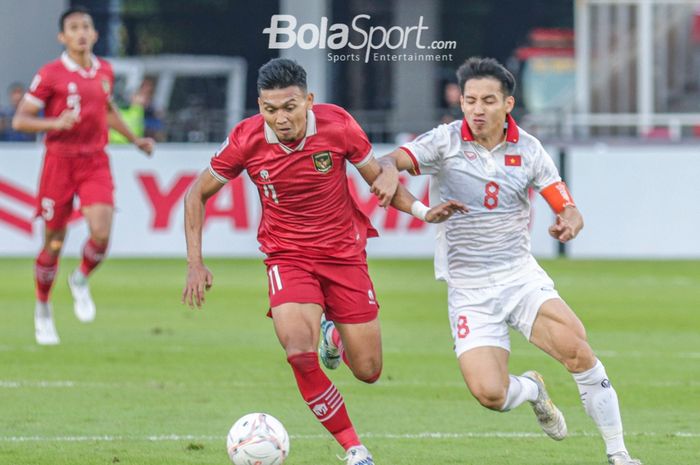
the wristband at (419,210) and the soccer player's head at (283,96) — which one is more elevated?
the soccer player's head at (283,96)

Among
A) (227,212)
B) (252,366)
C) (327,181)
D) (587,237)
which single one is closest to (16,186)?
(227,212)

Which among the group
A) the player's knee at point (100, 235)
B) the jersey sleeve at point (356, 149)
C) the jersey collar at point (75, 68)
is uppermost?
the jersey collar at point (75, 68)

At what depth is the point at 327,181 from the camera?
7.98 m

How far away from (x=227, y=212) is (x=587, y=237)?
5.20 metres

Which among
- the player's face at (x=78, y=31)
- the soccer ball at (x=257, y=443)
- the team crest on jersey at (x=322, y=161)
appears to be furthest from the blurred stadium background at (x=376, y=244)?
the player's face at (x=78, y=31)

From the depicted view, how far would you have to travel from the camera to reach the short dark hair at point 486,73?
25.8 feet

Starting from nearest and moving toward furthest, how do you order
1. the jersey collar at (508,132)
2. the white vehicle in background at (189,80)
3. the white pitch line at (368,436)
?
the jersey collar at (508,132) < the white pitch line at (368,436) < the white vehicle in background at (189,80)

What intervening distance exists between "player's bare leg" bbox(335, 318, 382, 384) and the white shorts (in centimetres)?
Answer: 44

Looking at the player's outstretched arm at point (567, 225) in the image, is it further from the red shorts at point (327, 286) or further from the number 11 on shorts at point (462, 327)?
the red shorts at point (327, 286)

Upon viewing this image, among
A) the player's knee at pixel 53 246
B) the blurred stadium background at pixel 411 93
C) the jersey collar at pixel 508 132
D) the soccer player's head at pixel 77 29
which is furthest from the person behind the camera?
the blurred stadium background at pixel 411 93

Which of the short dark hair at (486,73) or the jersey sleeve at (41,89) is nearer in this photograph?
the short dark hair at (486,73)

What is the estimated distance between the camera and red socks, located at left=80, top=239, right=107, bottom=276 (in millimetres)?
12742

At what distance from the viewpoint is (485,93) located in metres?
7.87

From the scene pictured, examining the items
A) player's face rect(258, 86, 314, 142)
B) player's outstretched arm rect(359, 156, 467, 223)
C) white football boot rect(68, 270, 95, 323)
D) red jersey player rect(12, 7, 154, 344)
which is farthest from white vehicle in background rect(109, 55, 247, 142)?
player's face rect(258, 86, 314, 142)
